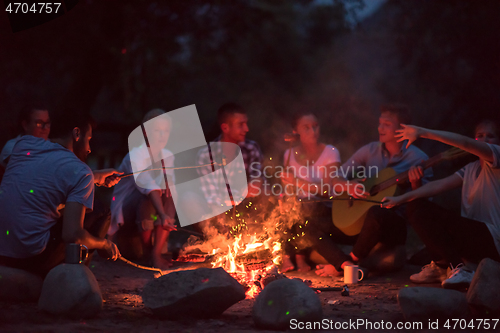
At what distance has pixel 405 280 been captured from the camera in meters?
4.93

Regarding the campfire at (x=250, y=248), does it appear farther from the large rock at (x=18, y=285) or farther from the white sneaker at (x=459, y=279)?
the large rock at (x=18, y=285)

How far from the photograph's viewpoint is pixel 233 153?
6410mm

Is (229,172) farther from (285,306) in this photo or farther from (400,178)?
(285,306)

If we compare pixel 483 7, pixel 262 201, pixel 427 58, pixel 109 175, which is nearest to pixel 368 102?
pixel 427 58

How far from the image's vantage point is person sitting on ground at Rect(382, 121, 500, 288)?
405cm

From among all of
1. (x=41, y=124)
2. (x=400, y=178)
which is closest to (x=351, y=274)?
(x=400, y=178)

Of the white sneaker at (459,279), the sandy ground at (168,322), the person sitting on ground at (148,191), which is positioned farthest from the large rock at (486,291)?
the person sitting on ground at (148,191)

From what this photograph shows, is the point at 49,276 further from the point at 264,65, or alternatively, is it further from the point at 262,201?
the point at 264,65

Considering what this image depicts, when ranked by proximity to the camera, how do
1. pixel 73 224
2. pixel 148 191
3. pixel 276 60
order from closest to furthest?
pixel 73 224 → pixel 148 191 → pixel 276 60

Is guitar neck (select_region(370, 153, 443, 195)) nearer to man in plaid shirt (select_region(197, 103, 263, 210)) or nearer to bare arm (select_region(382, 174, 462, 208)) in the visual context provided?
bare arm (select_region(382, 174, 462, 208))

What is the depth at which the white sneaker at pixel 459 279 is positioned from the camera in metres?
4.11

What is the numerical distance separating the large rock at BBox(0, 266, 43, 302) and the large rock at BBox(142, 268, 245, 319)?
3.46 feet

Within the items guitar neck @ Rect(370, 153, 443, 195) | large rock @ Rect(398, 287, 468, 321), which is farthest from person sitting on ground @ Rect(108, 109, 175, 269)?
large rock @ Rect(398, 287, 468, 321)

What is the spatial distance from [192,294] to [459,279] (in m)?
2.42
